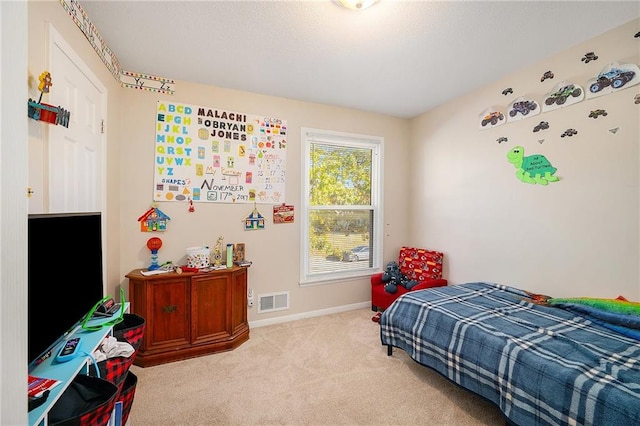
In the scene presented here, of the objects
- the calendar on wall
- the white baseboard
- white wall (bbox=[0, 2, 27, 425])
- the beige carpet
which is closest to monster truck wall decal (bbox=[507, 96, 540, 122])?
the calendar on wall

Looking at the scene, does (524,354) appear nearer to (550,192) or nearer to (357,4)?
(550,192)

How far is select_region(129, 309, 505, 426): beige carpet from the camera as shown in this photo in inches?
65.9

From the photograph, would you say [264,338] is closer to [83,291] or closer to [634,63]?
[83,291]

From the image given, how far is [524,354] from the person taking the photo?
1.45 metres

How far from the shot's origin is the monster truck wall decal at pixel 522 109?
7.83ft

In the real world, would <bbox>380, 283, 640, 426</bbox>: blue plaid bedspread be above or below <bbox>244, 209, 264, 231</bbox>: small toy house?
below

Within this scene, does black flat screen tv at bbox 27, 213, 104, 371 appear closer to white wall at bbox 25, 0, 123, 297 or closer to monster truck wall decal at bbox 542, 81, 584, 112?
white wall at bbox 25, 0, 123, 297

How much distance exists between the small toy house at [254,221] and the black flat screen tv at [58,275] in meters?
1.44

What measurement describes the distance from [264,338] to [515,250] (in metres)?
2.58

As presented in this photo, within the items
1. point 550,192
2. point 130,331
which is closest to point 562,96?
point 550,192

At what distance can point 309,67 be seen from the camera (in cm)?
241

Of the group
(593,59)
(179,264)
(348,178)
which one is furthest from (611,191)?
(179,264)

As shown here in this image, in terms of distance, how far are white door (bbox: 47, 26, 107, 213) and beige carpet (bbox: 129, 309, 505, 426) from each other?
1400mm

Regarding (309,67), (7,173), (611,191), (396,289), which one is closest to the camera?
(7,173)
